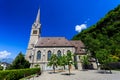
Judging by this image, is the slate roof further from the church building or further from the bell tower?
the bell tower

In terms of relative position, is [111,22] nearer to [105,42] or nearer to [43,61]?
[105,42]

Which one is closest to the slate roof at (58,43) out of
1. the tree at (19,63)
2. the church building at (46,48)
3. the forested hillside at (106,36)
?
the church building at (46,48)

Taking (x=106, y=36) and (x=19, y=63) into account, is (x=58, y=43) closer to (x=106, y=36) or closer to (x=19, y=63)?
(x=19, y=63)

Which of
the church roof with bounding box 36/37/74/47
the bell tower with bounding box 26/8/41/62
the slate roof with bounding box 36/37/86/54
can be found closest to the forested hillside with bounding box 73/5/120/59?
the slate roof with bounding box 36/37/86/54

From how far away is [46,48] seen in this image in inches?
1913

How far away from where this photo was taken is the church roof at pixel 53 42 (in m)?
49.2

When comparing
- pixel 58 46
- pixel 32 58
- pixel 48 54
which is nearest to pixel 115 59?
pixel 58 46

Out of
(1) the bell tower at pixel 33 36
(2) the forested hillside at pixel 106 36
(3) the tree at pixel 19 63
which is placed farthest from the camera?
(1) the bell tower at pixel 33 36

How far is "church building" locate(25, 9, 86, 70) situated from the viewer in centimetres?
4703

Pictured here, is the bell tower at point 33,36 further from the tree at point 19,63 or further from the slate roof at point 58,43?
the tree at point 19,63

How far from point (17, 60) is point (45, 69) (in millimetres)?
13778

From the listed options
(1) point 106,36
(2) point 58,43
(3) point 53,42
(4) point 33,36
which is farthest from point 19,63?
(1) point 106,36

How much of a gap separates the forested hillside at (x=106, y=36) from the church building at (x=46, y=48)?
5819 mm

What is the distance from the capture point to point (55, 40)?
2077 inches
